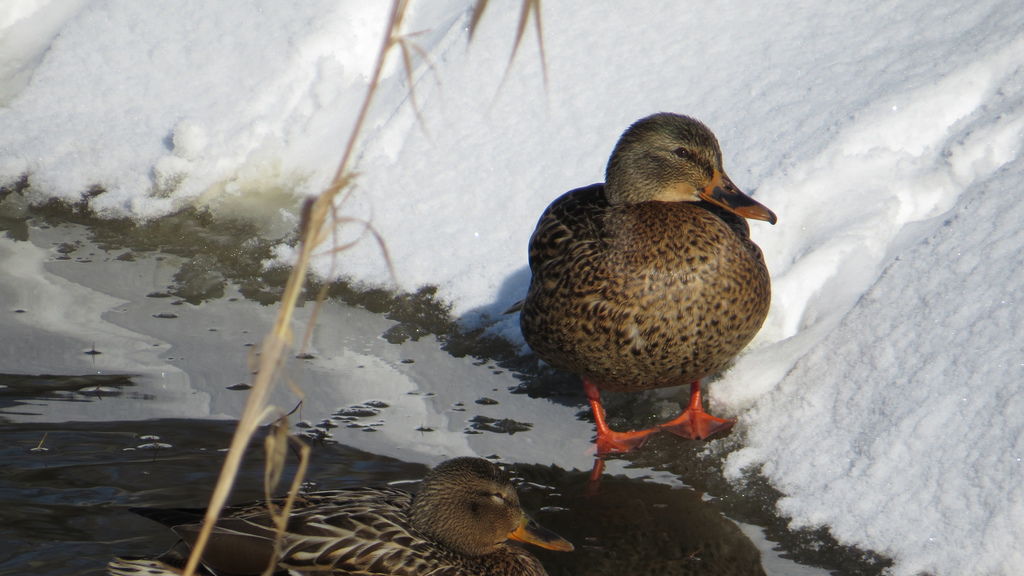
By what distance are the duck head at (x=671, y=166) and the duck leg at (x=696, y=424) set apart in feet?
2.24

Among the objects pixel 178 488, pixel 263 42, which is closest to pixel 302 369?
pixel 178 488

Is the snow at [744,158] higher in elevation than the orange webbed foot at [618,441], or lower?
higher

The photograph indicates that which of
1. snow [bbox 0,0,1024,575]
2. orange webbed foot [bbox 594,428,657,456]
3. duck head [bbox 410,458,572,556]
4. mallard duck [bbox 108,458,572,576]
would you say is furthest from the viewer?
orange webbed foot [bbox 594,428,657,456]

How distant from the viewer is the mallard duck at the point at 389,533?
2.97 meters

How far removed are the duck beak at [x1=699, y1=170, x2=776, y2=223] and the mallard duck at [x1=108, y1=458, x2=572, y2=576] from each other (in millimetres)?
1396

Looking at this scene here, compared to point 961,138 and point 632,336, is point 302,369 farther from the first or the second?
point 961,138

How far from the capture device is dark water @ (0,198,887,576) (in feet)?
11.1

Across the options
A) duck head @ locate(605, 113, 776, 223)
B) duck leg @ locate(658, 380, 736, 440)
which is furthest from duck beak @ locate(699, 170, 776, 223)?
duck leg @ locate(658, 380, 736, 440)

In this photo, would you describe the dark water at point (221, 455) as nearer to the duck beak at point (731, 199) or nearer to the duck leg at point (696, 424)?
the duck leg at point (696, 424)

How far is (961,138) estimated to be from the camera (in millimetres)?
4695

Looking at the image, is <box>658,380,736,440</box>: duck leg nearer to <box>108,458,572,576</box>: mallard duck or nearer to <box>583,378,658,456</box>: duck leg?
<box>583,378,658,456</box>: duck leg

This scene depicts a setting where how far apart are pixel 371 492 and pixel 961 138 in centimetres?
286

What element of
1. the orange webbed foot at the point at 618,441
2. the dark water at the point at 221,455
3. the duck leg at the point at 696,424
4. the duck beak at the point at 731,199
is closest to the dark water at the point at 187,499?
the dark water at the point at 221,455

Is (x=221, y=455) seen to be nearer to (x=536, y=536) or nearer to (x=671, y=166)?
(x=536, y=536)
